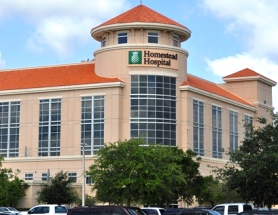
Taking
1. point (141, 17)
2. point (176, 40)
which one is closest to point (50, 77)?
point (141, 17)

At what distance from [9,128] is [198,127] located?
2438 cm

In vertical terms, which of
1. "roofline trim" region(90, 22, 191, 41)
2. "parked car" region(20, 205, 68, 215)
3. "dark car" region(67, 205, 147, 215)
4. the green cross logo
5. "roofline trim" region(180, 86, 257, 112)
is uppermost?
"roofline trim" region(90, 22, 191, 41)

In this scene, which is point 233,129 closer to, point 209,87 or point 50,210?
point 209,87

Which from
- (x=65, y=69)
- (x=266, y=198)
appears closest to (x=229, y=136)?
(x=65, y=69)

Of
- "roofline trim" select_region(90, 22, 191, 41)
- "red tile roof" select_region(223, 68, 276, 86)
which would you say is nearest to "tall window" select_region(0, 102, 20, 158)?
"roofline trim" select_region(90, 22, 191, 41)

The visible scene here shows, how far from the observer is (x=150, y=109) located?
81.1 metres

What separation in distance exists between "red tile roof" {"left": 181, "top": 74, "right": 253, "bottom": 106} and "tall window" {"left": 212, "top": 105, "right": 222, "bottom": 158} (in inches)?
101

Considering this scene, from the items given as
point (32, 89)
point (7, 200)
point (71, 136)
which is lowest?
point (7, 200)

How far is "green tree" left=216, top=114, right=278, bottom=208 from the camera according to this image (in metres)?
36.2

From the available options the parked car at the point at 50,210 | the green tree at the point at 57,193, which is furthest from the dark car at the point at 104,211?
the green tree at the point at 57,193

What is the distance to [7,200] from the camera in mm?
68000

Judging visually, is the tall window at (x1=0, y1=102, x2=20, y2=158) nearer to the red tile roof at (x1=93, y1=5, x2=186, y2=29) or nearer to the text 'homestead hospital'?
the text 'homestead hospital'

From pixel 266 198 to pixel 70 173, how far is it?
4707 centimetres

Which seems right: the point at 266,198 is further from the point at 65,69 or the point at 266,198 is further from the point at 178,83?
the point at 65,69
